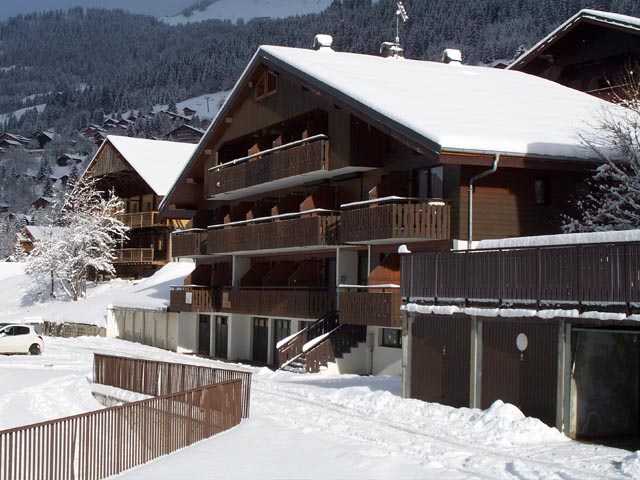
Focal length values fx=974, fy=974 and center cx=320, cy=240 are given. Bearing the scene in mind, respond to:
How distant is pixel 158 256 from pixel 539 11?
122236mm

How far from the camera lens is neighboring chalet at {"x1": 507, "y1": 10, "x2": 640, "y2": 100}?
40250 millimetres

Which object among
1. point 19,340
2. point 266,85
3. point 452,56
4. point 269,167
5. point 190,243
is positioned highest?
point 452,56

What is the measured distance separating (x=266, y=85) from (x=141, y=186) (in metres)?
33.7

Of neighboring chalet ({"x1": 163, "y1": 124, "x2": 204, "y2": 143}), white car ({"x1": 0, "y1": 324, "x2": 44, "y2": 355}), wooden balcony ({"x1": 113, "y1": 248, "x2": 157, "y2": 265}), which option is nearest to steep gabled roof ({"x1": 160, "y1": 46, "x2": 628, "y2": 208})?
white car ({"x1": 0, "y1": 324, "x2": 44, "y2": 355})

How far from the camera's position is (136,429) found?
19297 millimetres

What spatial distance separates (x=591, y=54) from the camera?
43125mm

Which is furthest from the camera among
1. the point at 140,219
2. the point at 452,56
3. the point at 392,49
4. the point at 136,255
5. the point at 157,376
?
the point at 140,219

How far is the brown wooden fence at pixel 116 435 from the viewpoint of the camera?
16500 mm

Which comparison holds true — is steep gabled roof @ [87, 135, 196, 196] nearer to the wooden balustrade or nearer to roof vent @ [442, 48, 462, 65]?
roof vent @ [442, 48, 462, 65]

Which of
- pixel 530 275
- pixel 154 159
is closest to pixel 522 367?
pixel 530 275

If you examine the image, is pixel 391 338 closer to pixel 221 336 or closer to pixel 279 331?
pixel 279 331

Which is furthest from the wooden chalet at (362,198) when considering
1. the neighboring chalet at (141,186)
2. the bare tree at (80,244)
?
the bare tree at (80,244)

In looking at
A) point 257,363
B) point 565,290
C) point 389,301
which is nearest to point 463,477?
point 565,290

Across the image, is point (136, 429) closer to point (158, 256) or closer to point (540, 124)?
point (540, 124)
